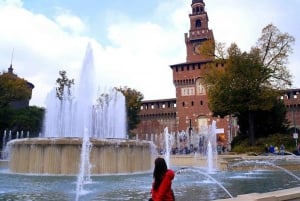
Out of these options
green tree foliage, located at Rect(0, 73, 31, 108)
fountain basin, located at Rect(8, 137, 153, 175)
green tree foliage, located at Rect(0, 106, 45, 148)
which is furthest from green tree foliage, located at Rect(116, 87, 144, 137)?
fountain basin, located at Rect(8, 137, 153, 175)

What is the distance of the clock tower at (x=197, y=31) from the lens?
6038cm

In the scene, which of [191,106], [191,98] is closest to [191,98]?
[191,98]

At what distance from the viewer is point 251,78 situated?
85.1ft

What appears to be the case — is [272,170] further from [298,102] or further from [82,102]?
[298,102]

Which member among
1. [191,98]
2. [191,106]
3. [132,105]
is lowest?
[132,105]

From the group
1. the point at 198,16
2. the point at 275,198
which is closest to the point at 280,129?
the point at 275,198

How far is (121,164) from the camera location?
1176 cm

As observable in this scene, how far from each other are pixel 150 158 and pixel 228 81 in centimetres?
1510

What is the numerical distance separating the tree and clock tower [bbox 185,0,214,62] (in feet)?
104

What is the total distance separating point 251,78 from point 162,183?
2421 cm

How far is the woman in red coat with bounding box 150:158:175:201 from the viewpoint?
3.17m

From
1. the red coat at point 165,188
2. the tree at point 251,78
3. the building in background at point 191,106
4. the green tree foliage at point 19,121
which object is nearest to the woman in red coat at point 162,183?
the red coat at point 165,188

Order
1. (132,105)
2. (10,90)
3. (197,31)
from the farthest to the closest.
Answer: (197,31)
(132,105)
(10,90)

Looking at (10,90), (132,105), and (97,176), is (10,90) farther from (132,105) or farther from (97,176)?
(97,176)
